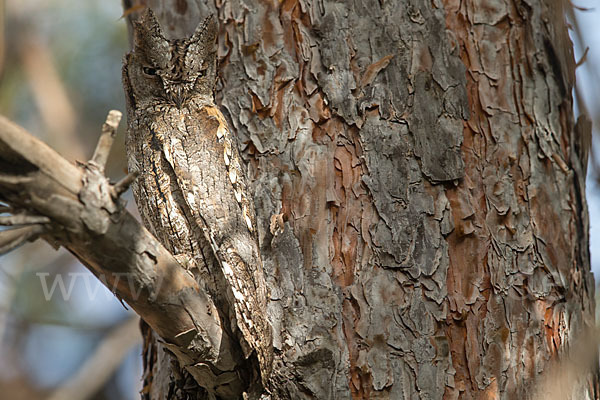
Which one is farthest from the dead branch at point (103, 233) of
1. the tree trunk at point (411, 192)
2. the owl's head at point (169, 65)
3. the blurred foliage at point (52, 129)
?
the blurred foliage at point (52, 129)

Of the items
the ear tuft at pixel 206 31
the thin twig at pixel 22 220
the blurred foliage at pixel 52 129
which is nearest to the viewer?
the thin twig at pixel 22 220

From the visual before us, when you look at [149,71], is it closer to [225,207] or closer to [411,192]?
[225,207]

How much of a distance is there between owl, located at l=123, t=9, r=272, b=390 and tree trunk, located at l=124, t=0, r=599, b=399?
97mm

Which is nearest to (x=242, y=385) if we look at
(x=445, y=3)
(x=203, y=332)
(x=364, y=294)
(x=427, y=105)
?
(x=203, y=332)

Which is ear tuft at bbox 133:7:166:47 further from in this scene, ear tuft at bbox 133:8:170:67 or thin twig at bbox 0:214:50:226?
thin twig at bbox 0:214:50:226

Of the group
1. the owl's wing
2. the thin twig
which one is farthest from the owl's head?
the thin twig

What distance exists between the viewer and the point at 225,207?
6.82ft

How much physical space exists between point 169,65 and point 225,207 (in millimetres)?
685

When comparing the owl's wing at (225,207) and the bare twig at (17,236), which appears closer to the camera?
the bare twig at (17,236)

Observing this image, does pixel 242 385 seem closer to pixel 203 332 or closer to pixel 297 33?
pixel 203 332

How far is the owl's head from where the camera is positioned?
7.39 ft

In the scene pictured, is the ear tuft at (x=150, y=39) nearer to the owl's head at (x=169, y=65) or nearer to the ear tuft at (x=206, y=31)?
the owl's head at (x=169, y=65)

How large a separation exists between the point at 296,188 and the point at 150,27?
837 millimetres

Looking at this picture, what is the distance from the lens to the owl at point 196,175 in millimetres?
1947
